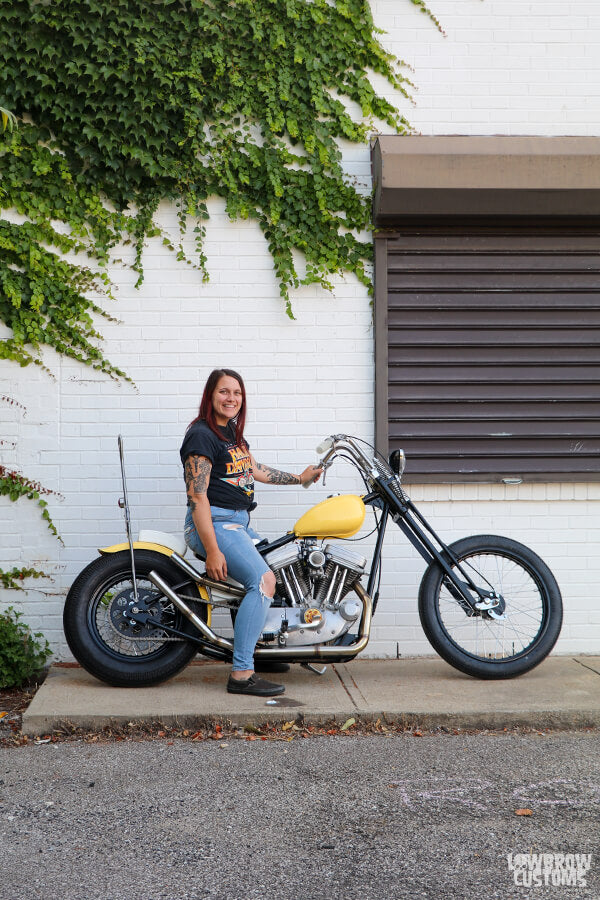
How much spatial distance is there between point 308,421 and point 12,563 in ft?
6.92

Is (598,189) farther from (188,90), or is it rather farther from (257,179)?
(188,90)

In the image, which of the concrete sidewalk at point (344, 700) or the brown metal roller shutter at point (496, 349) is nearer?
the concrete sidewalk at point (344, 700)

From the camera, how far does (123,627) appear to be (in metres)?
4.71

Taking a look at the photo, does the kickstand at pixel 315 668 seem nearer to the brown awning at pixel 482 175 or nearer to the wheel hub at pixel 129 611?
the wheel hub at pixel 129 611

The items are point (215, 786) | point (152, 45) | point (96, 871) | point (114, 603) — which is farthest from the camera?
point (152, 45)

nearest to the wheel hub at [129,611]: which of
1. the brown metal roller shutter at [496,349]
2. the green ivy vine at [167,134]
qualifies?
the green ivy vine at [167,134]

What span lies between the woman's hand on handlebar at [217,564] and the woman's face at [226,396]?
0.75 metres

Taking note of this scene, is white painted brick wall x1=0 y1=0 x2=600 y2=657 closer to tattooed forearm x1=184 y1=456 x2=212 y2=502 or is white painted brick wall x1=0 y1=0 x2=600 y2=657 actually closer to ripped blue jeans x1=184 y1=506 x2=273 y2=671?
ripped blue jeans x1=184 y1=506 x2=273 y2=671

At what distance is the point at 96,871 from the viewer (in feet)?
9.49

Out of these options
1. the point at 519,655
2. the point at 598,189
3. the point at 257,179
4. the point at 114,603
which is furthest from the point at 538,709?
the point at 257,179

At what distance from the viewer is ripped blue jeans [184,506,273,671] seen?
181 inches

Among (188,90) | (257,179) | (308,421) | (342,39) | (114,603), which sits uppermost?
(342,39)

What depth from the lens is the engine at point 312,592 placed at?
470 centimetres

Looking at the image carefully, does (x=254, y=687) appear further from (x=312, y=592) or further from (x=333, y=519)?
(x=333, y=519)
